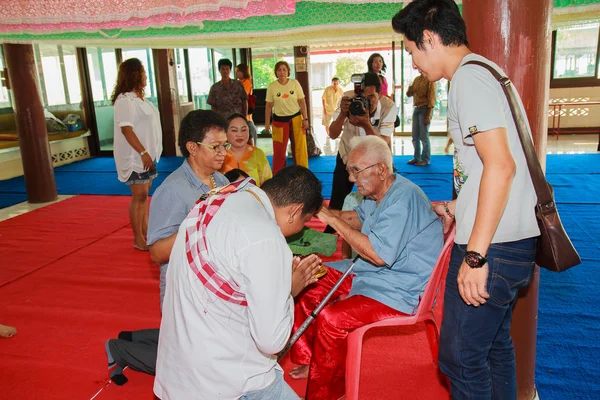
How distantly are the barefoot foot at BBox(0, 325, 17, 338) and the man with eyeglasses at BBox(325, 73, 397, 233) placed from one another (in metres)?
2.16

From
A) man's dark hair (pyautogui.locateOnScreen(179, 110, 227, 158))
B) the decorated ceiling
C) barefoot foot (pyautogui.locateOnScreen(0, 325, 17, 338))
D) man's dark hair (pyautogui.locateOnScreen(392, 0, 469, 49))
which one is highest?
the decorated ceiling

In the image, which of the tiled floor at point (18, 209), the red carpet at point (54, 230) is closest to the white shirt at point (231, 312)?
the red carpet at point (54, 230)

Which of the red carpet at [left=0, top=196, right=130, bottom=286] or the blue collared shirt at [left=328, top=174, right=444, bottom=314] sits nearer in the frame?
the blue collared shirt at [left=328, top=174, right=444, bottom=314]

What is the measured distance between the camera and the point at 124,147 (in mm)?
4035

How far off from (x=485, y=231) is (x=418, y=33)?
60cm

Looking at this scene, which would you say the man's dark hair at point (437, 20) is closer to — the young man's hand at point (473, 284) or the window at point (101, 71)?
the young man's hand at point (473, 284)

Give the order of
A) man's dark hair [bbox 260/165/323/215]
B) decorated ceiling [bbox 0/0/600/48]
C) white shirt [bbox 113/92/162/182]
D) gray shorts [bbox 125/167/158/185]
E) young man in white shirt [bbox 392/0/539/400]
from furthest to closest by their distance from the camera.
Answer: gray shorts [bbox 125/167/158/185] < white shirt [bbox 113/92/162/182] < decorated ceiling [bbox 0/0/600/48] < man's dark hair [bbox 260/165/323/215] < young man in white shirt [bbox 392/0/539/400]

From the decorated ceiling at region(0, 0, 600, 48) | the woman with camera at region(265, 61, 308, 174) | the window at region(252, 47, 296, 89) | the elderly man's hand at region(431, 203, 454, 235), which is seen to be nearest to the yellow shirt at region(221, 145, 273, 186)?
the decorated ceiling at region(0, 0, 600, 48)

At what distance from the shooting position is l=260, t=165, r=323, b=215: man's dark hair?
4.68 ft

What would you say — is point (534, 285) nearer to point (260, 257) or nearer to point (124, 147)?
point (260, 257)

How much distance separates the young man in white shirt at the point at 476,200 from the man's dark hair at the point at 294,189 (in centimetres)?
44

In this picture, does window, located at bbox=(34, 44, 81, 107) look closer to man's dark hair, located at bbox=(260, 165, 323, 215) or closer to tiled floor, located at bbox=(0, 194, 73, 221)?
tiled floor, located at bbox=(0, 194, 73, 221)

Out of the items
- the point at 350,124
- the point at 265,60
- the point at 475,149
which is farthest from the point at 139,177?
the point at 265,60

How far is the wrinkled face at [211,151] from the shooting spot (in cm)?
215
